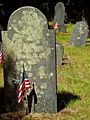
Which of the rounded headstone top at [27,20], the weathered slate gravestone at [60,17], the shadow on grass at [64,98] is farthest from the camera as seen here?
the weathered slate gravestone at [60,17]

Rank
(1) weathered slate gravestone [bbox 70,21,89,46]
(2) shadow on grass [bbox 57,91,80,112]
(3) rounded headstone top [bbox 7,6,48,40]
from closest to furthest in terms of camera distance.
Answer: (3) rounded headstone top [bbox 7,6,48,40]
(2) shadow on grass [bbox 57,91,80,112]
(1) weathered slate gravestone [bbox 70,21,89,46]

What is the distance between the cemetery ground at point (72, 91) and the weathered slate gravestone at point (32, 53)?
0.88 feet

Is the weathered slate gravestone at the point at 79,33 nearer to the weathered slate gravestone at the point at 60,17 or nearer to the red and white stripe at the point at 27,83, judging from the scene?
the weathered slate gravestone at the point at 60,17

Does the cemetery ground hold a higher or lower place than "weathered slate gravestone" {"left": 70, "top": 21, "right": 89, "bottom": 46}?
lower

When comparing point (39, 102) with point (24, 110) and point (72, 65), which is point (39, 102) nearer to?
point (24, 110)

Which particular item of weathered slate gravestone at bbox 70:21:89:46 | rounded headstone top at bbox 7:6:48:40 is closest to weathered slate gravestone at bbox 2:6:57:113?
rounded headstone top at bbox 7:6:48:40

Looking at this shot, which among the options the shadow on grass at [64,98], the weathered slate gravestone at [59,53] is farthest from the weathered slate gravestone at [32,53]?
the weathered slate gravestone at [59,53]

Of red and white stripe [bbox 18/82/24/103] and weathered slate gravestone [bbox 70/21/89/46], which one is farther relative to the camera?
weathered slate gravestone [bbox 70/21/89/46]

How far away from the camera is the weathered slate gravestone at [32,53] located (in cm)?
705

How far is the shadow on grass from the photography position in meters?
7.96

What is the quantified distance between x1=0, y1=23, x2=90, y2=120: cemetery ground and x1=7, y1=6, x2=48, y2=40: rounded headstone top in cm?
169

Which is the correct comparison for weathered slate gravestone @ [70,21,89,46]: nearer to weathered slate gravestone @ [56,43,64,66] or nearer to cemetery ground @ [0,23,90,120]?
cemetery ground @ [0,23,90,120]

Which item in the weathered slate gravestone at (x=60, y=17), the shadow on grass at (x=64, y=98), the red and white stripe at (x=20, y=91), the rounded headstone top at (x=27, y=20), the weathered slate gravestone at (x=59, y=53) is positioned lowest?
the shadow on grass at (x=64, y=98)

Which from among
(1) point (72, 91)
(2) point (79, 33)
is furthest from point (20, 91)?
(2) point (79, 33)
